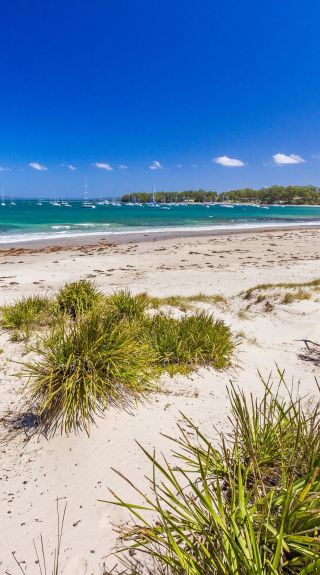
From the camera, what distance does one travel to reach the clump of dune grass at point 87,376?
3.40m

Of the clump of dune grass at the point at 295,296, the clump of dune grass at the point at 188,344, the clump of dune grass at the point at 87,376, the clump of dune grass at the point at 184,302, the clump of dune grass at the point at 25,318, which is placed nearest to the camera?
the clump of dune grass at the point at 87,376

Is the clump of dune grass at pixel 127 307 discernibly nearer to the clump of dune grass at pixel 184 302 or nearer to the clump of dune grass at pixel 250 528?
the clump of dune grass at pixel 184 302

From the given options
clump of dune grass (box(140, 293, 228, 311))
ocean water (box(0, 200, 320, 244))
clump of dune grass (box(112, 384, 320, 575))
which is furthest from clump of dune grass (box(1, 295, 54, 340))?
ocean water (box(0, 200, 320, 244))

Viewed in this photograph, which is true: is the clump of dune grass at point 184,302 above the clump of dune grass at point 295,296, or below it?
below

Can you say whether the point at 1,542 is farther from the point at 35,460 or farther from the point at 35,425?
the point at 35,425

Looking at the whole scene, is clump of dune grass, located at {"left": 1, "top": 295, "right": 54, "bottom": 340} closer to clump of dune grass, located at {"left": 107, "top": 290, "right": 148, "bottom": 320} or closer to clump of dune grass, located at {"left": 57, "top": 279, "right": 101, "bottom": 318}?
clump of dune grass, located at {"left": 57, "top": 279, "right": 101, "bottom": 318}

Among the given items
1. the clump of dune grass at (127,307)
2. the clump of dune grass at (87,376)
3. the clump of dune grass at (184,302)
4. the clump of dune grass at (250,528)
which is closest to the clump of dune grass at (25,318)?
the clump of dune grass at (127,307)

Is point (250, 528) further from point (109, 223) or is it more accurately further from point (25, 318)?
point (109, 223)

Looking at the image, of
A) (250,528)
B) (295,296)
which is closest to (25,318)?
(250,528)

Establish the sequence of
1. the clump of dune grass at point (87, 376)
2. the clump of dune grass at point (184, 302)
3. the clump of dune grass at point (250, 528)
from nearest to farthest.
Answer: the clump of dune grass at point (250, 528)
the clump of dune grass at point (87, 376)
the clump of dune grass at point (184, 302)

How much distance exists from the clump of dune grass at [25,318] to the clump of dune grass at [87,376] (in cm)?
165

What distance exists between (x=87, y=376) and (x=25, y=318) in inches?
123

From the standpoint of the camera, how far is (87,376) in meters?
3.50

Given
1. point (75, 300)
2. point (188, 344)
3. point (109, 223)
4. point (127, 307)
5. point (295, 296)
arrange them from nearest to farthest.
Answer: point (188, 344)
point (127, 307)
point (75, 300)
point (295, 296)
point (109, 223)
